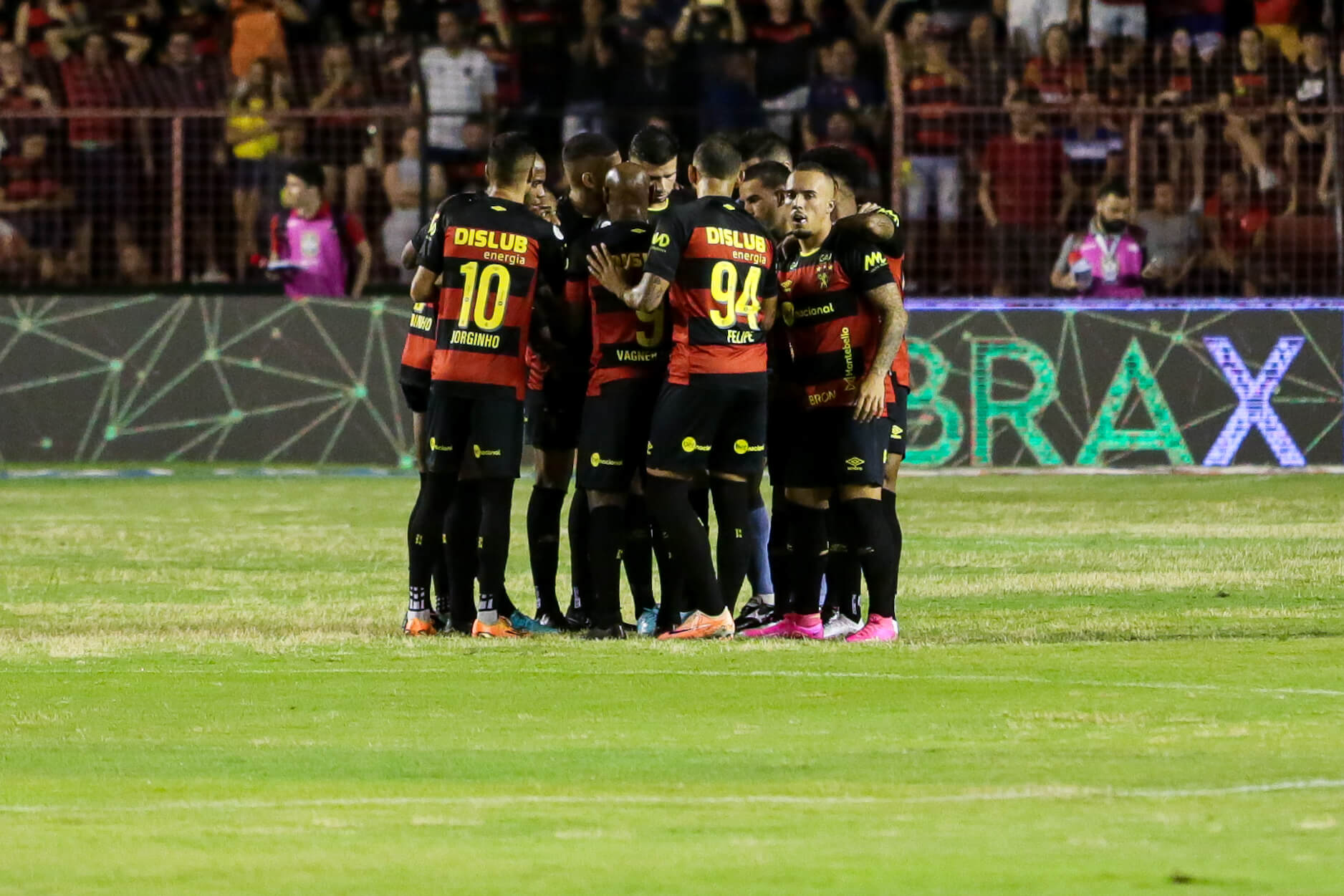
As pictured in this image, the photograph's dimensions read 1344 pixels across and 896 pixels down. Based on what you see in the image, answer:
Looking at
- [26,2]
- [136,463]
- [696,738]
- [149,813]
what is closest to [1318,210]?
[136,463]

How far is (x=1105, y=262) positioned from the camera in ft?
66.9

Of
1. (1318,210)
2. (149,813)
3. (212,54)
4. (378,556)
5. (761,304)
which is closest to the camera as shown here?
(149,813)

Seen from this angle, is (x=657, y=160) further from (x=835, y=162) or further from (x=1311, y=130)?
(x=1311, y=130)

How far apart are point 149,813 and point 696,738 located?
1.86 m

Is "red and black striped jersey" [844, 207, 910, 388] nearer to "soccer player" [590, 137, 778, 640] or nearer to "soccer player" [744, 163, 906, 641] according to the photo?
"soccer player" [744, 163, 906, 641]

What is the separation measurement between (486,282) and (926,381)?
33.9 ft

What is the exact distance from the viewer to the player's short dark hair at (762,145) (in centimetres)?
1126

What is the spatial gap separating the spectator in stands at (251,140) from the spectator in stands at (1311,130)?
8334 mm

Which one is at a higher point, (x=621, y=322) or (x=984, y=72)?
(x=984, y=72)

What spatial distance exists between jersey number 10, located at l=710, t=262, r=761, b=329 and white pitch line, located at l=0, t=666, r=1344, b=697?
5.21 feet

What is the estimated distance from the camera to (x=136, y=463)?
21.4m

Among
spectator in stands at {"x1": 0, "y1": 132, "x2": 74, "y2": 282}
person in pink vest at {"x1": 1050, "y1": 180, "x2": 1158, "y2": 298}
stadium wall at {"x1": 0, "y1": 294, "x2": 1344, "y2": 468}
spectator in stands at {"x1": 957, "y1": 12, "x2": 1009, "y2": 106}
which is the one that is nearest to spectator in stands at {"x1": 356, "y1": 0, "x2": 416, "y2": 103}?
stadium wall at {"x1": 0, "y1": 294, "x2": 1344, "y2": 468}

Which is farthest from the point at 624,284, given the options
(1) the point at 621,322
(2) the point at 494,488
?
(2) the point at 494,488

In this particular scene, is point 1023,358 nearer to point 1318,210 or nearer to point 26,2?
point 1318,210
